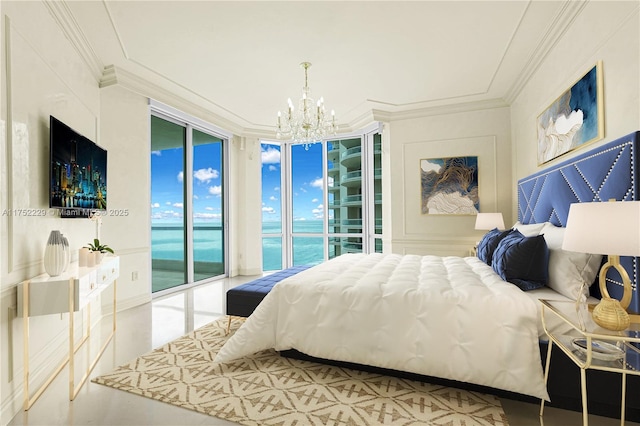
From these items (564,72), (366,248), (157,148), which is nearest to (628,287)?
(564,72)

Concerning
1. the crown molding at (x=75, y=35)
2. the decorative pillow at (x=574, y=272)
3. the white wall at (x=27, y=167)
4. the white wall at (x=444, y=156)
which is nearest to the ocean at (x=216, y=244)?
the white wall at (x=444, y=156)

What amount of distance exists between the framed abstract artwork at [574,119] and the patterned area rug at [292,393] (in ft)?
6.59

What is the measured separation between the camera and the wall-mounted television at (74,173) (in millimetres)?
2293

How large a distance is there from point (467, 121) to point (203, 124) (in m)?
4.00

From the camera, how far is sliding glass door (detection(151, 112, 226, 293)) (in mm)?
4543

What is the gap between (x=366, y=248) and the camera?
222 inches

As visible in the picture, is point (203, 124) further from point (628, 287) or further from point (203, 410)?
point (628, 287)

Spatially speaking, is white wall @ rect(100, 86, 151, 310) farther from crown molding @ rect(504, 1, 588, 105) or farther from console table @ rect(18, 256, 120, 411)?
crown molding @ rect(504, 1, 588, 105)

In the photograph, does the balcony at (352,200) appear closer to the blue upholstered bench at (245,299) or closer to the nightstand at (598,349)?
the blue upholstered bench at (245,299)

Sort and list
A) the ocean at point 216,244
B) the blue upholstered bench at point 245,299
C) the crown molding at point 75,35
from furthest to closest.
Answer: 1. the ocean at point 216,244
2. the blue upholstered bench at point 245,299
3. the crown molding at point 75,35

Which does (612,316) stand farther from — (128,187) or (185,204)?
(185,204)

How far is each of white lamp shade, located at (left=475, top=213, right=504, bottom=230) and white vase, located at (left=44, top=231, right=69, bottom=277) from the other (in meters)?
4.20

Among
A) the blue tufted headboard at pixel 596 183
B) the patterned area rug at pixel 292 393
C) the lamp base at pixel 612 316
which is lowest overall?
the patterned area rug at pixel 292 393

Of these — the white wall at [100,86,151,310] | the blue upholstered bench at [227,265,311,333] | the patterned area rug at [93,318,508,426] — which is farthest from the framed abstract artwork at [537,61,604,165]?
the white wall at [100,86,151,310]
